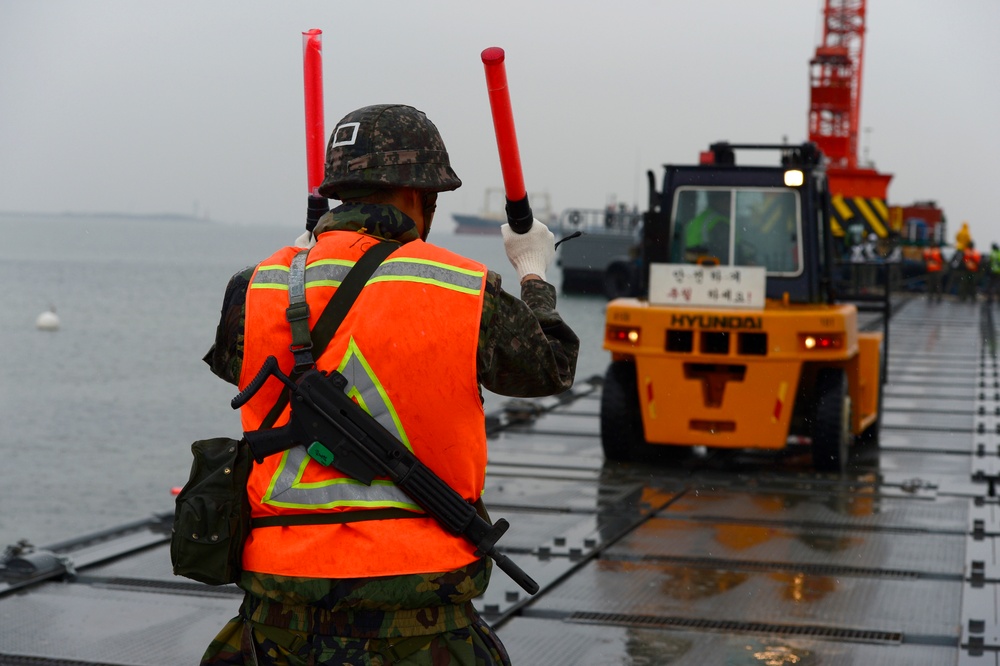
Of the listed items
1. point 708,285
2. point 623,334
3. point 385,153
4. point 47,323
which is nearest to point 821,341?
point 708,285

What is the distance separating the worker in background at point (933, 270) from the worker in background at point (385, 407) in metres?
33.5

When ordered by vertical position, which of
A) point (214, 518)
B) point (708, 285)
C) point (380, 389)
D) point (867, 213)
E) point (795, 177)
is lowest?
point (867, 213)

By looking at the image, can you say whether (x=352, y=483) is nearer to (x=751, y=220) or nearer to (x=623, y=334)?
(x=623, y=334)

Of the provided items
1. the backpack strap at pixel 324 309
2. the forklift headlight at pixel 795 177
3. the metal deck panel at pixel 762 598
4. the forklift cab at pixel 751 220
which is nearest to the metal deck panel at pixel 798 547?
the metal deck panel at pixel 762 598

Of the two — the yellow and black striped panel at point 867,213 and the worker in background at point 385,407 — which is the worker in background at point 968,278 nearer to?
the yellow and black striped panel at point 867,213

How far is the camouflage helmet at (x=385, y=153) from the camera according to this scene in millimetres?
2812

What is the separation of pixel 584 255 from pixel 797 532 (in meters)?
38.0

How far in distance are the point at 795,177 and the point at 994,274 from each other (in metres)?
27.2

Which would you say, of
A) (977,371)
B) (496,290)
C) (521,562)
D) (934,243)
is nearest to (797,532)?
(521,562)

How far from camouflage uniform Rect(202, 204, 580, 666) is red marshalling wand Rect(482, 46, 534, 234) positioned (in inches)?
10.7

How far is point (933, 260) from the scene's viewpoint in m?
37.7

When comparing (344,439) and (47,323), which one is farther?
(47,323)

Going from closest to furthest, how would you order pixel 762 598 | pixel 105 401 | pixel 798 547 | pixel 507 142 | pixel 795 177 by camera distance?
pixel 507 142 < pixel 762 598 < pixel 798 547 < pixel 795 177 < pixel 105 401

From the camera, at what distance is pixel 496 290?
2.77m
